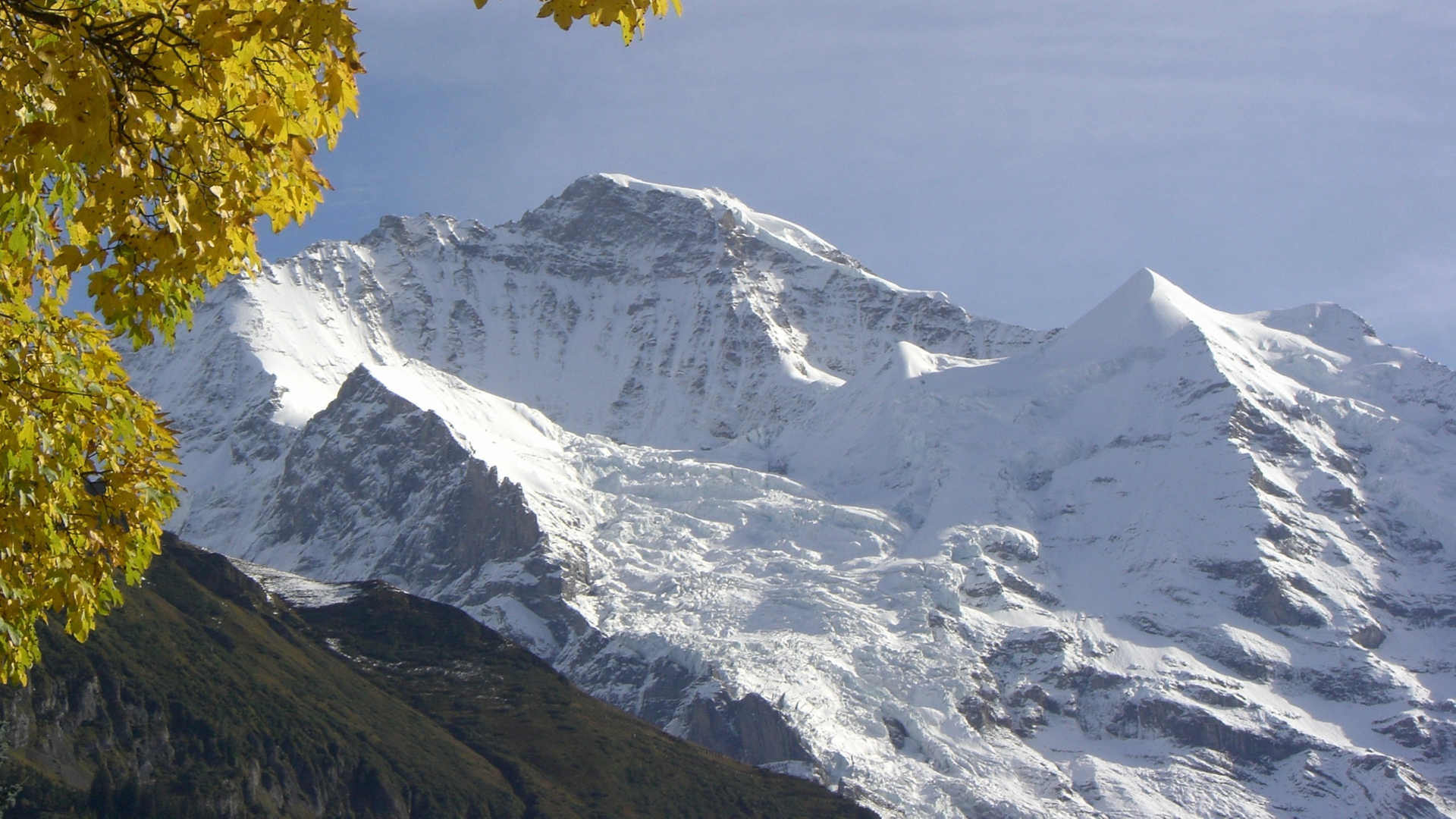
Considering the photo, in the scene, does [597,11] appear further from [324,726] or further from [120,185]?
[324,726]

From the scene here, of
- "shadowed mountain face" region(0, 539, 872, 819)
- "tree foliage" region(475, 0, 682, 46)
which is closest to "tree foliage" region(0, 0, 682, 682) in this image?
"tree foliage" region(475, 0, 682, 46)

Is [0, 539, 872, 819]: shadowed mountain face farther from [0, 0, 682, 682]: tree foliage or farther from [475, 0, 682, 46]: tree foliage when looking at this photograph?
[475, 0, 682, 46]: tree foliage

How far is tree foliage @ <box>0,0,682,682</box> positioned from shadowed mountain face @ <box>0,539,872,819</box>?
3276 inches

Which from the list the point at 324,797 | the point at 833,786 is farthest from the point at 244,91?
the point at 833,786

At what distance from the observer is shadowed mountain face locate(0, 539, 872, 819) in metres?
103

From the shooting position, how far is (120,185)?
9398 mm

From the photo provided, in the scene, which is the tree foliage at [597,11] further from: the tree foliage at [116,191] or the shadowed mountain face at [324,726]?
the shadowed mountain face at [324,726]

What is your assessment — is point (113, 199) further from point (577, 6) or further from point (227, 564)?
point (227, 564)

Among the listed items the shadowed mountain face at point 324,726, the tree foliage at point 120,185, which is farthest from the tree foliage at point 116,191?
the shadowed mountain face at point 324,726

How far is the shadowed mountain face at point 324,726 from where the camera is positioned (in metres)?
103

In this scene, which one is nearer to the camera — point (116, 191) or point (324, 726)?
point (116, 191)

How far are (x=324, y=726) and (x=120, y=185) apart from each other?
12033 cm

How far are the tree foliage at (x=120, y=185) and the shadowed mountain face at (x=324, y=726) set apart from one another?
83218mm

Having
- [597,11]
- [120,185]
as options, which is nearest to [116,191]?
[120,185]
